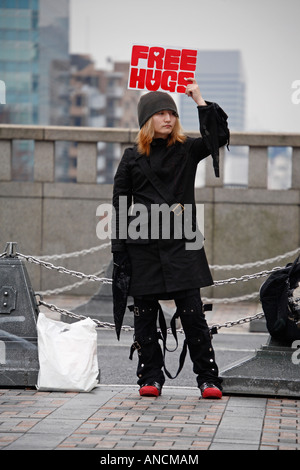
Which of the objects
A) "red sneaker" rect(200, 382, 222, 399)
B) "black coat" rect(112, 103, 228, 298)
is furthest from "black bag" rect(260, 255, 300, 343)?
"red sneaker" rect(200, 382, 222, 399)

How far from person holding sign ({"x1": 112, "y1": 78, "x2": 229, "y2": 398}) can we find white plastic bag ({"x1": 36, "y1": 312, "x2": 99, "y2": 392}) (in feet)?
1.30

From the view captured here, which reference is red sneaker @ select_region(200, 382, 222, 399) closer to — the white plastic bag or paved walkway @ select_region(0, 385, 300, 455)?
paved walkway @ select_region(0, 385, 300, 455)

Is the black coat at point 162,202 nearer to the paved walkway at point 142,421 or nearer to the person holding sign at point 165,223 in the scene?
the person holding sign at point 165,223

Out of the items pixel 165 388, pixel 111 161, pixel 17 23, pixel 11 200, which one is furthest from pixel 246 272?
pixel 111 161

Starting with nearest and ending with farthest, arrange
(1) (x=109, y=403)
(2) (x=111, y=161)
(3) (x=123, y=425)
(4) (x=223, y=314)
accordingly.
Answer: (3) (x=123, y=425) → (1) (x=109, y=403) → (4) (x=223, y=314) → (2) (x=111, y=161)

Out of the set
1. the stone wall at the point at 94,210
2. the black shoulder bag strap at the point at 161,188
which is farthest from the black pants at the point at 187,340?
the stone wall at the point at 94,210

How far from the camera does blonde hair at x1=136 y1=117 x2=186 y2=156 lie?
6.12m

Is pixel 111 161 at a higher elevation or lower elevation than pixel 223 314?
higher

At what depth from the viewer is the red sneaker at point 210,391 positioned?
20.1 feet

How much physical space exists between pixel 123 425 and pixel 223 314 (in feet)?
23.1

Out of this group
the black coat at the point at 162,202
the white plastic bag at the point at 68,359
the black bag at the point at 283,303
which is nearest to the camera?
the black coat at the point at 162,202

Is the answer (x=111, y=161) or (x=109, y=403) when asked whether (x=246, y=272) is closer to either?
(x=109, y=403)

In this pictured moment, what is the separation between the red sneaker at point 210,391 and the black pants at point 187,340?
0.04 m

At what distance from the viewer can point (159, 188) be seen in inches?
239
